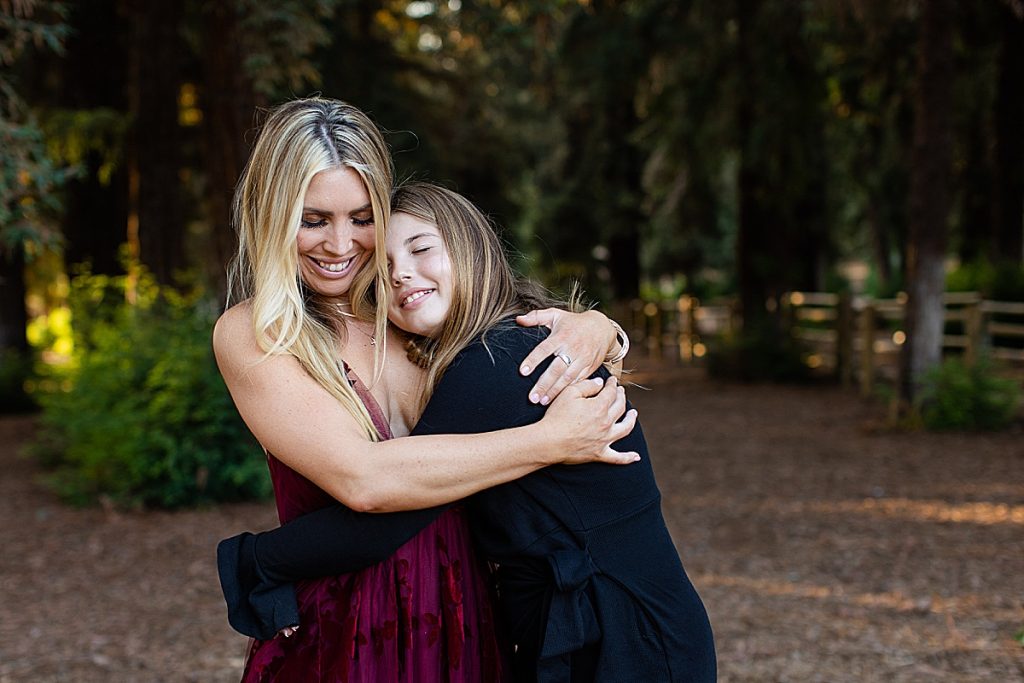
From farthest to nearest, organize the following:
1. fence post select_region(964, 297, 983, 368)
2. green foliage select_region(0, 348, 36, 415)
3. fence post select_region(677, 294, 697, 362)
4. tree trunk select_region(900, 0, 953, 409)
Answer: fence post select_region(677, 294, 697, 362) < green foliage select_region(0, 348, 36, 415) < fence post select_region(964, 297, 983, 368) < tree trunk select_region(900, 0, 953, 409)

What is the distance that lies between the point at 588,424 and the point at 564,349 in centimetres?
17

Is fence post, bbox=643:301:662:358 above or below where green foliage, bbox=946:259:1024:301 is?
below

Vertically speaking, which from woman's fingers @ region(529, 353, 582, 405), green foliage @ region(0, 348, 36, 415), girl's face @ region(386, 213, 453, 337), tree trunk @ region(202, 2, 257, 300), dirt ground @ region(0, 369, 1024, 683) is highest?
tree trunk @ region(202, 2, 257, 300)

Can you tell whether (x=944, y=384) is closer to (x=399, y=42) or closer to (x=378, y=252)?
(x=378, y=252)

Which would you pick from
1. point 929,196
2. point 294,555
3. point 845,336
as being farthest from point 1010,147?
point 294,555

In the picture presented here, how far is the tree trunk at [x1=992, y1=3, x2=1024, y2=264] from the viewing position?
49.2 feet

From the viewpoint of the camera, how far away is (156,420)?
7.69 metres

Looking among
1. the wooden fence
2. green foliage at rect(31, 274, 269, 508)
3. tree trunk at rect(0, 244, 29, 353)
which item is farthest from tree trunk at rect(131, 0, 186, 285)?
the wooden fence

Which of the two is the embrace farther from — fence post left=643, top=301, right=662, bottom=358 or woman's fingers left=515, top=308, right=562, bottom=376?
fence post left=643, top=301, right=662, bottom=358

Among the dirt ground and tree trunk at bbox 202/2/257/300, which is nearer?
the dirt ground

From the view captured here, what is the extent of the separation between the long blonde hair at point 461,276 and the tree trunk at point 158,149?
864cm

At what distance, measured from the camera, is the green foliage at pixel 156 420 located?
7645mm

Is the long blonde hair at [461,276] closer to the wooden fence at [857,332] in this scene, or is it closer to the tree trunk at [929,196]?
the tree trunk at [929,196]

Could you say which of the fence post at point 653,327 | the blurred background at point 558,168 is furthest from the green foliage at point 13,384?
the fence post at point 653,327
